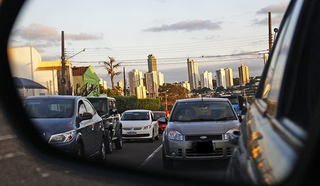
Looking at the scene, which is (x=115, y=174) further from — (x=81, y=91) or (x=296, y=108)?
(x=81, y=91)

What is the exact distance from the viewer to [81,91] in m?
56.4

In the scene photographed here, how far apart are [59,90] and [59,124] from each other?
35.9m

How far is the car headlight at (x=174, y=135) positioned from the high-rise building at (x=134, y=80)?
7595 centimetres

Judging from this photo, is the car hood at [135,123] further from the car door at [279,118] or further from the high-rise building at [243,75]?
the car door at [279,118]

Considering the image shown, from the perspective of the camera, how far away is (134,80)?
9112cm

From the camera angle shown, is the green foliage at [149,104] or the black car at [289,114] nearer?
the black car at [289,114]

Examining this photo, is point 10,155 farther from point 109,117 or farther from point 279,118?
point 279,118

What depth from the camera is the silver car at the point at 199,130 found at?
9.02m

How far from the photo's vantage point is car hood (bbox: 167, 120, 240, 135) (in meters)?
9.22

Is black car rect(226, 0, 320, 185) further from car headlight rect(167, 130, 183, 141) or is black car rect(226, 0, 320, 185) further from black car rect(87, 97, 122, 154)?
black car rect(87, 97, 122, 154)

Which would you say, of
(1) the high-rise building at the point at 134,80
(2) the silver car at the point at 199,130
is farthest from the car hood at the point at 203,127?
(1) the high-rise building at the point at 134,80

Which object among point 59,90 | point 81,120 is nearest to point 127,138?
point 81,120

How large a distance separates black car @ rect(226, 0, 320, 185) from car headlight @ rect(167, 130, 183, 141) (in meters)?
6.79

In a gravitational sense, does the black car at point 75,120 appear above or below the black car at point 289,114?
below
